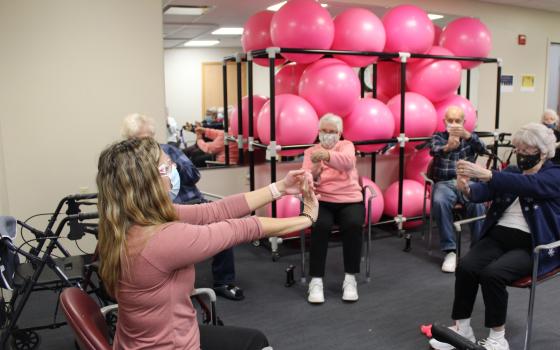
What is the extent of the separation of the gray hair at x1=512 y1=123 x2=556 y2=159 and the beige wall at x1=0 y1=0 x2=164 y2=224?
276 centimetres

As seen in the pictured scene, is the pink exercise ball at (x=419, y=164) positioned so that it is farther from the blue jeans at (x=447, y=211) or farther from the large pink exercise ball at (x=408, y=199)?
the blue jeans at (x=447, y=211)

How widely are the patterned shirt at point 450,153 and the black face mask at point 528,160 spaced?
138 cm

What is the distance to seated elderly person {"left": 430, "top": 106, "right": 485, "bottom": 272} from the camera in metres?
3.86

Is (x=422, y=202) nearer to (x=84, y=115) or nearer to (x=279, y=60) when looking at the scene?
(x=279, y=60)

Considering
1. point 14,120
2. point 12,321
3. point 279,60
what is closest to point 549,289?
A: point 279,60

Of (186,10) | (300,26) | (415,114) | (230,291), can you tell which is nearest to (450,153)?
(415,114)

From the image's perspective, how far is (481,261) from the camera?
2564mm

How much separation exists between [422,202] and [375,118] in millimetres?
1058

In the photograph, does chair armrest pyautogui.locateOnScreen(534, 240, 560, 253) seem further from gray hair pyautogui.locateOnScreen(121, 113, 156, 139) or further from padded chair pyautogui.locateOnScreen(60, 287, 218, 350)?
gray hair pyautogui.locateOnScreen(121, 113, 156, 139)

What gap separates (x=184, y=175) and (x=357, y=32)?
1969 millimetres

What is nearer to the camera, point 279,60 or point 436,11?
point 279,60

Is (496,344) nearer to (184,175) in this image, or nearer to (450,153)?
(450,153)

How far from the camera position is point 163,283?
141 cm

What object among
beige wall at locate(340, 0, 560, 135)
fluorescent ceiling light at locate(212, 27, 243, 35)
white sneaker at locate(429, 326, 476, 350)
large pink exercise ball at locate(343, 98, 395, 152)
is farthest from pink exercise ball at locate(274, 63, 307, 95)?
fluorescent ceiling light at locate(212, 27, 243, 35)
